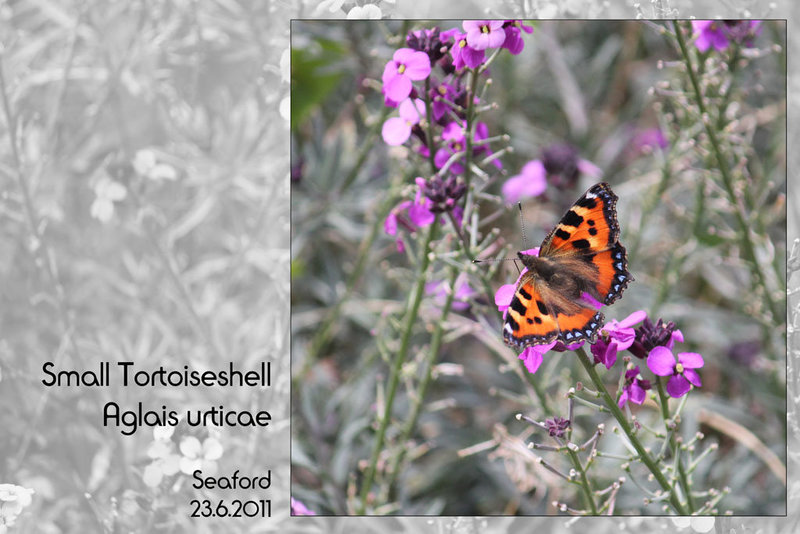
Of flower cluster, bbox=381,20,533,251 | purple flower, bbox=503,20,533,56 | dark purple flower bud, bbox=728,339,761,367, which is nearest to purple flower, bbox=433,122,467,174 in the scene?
flower cluster, bbox=381,20,533,251

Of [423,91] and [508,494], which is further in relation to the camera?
[508,494]

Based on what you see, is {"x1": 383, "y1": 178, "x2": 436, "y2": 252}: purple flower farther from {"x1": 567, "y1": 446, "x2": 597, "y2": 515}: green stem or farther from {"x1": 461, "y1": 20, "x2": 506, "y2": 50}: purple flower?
{"x1": 567, "y1": 446, "x2": 597, "y2": 515}: green stem

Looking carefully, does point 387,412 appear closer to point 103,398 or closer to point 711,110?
point 103,398

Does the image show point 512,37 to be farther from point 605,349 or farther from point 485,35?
point 605,349

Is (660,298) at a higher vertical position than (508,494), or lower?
higher

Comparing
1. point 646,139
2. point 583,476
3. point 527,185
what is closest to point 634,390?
point 583,476

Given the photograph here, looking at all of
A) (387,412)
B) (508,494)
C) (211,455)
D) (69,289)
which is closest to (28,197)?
(69,289)

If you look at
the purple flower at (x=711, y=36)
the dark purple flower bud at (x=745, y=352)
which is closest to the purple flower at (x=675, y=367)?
the purple flower at (x=711, y=36)
